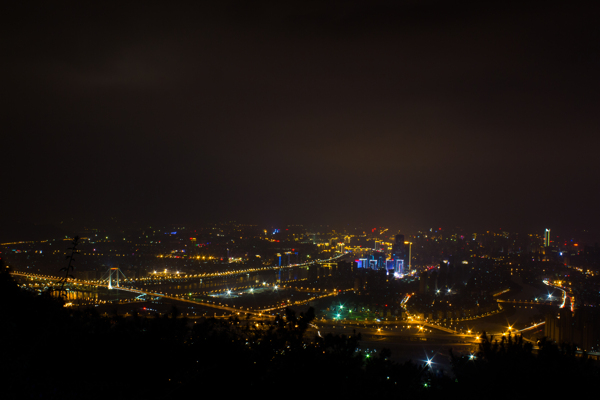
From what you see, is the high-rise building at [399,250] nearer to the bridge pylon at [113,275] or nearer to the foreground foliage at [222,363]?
the bridge pylon at [113,275]

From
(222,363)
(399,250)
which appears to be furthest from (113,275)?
(399,250)

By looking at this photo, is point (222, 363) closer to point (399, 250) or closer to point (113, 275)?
point (113, 275)

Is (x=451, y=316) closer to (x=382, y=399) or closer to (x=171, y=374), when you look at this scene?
(x=382, y=399)

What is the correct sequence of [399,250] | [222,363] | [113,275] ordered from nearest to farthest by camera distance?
1. [222,363]
2. [113,275]
3. [399,250]

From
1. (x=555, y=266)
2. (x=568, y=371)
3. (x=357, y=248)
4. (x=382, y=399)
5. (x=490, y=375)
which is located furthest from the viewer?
(x=357, y=248)

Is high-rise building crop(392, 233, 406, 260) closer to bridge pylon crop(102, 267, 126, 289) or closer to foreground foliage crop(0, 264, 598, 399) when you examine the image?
bridge pylon crop(102, 267, 126, 289)

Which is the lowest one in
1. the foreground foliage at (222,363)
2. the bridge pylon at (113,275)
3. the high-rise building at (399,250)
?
the high-rise building at (399,250)

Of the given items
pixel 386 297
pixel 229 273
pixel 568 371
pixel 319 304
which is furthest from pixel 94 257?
pixel 568 371

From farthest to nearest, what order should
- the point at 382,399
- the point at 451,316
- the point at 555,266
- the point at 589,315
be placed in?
the point at 555,266, the point at 451,316, the point at 589,315, the point at 382,399

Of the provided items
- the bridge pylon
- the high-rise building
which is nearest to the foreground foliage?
the bridge pylon

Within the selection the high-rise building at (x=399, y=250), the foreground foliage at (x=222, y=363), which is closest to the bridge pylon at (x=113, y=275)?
the foreground foliage at (x=222, y=363)

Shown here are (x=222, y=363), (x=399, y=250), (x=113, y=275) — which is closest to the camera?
(x=222, y=363)
